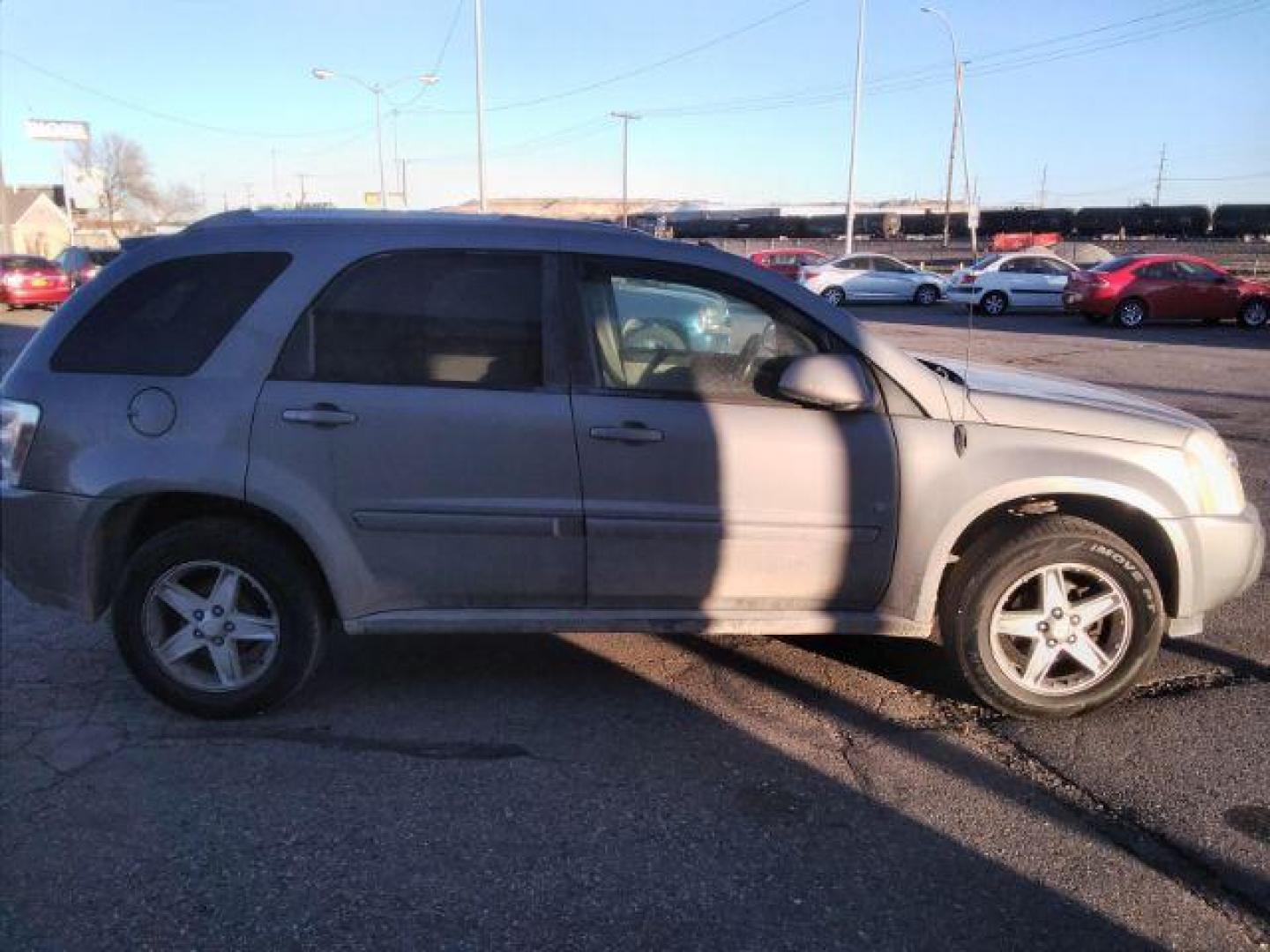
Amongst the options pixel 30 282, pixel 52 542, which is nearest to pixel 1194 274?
pixel 52 542

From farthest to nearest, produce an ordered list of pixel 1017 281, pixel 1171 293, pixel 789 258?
1. pixel 789 258
2. pixel 1017 281
3. pixel 1171 293

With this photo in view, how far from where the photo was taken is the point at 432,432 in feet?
11.3

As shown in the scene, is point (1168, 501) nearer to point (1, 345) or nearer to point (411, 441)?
point (411, 441)

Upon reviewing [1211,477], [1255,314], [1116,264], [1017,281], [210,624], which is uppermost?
[1116,264]

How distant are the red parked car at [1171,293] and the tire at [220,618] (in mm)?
21058

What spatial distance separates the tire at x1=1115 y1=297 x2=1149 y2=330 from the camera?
2111 cm

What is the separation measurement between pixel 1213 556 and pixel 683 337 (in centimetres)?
207

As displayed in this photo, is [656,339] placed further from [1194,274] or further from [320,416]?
[1194,274]

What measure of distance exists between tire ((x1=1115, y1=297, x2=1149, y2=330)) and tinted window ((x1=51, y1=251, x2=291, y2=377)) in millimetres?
21210

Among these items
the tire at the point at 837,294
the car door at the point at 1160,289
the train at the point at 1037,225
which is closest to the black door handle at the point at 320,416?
the car door at the point at 1160,289

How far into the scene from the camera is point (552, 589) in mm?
3562

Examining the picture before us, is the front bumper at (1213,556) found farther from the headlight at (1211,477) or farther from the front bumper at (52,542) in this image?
the front bumper at (52,542)

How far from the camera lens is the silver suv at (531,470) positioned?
11.3ft

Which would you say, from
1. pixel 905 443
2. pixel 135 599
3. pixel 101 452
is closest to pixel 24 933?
pixel 135 599
